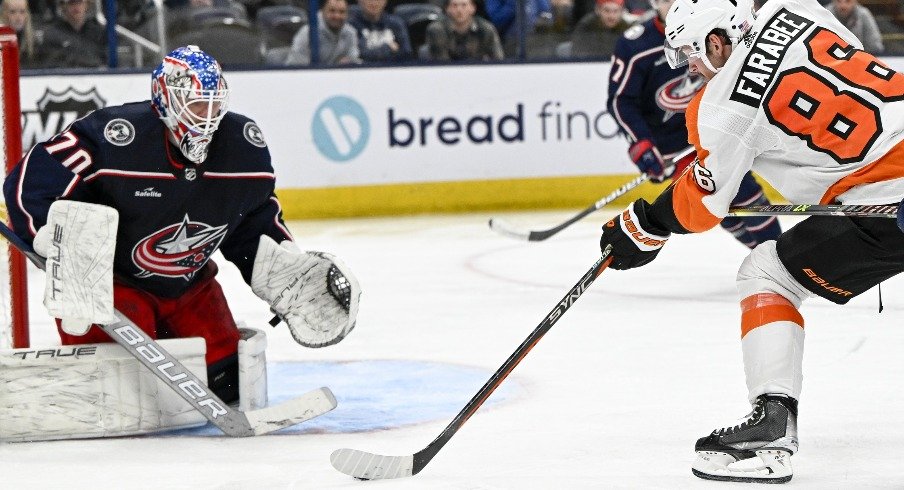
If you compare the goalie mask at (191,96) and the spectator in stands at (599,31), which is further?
the spectator in stands at (599,31)

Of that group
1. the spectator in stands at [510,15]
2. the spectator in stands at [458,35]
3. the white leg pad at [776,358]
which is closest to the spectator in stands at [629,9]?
the spectator in stands at [510,15]

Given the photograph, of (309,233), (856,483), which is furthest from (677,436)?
(309,233)

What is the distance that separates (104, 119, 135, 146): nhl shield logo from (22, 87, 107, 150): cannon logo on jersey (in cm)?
371

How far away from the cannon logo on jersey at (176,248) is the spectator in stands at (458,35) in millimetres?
4213

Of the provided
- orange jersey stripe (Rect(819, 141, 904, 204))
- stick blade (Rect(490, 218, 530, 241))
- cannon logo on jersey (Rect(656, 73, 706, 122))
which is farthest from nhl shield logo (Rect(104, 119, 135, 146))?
stick blade (Rect(490, 218, 530, 241))

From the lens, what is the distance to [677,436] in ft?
8.79

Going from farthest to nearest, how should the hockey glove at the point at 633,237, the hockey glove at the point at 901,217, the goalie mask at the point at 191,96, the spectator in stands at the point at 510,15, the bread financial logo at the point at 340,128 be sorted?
1. the spectator in stands at the point at 510,15
2. the bread financial logo at the point at 340,128
3. the goalie mask at the point at 191,96
4. the hockey glove at the point at 633,237
5. the hockey glove at the point at 901,217

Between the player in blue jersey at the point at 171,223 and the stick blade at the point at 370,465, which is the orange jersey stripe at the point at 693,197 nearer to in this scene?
the stick blade at the point at 370,465

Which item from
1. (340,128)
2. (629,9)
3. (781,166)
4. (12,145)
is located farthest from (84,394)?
(629,9)

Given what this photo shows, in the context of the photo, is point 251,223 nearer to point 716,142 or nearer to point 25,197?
point 25,197

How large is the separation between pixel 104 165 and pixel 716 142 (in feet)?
4.07

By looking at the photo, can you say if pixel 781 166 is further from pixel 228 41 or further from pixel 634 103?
pixel 228 41

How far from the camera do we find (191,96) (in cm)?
269

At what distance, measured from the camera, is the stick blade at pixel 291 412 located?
276 cm
